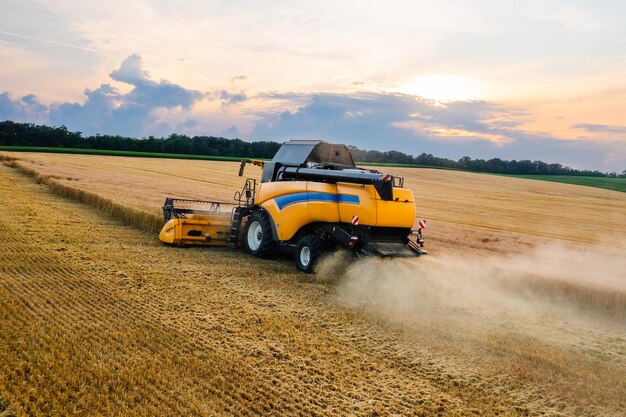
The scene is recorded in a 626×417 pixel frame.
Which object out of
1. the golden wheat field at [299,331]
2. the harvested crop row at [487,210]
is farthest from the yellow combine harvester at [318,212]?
the harvested crop row at [487,210]

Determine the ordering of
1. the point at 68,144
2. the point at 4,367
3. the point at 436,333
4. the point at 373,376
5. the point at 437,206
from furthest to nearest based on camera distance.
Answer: the point at 68,144 → the point at 437,206 → the point at 436,333 → the point at 373,376 → the point at 4,367

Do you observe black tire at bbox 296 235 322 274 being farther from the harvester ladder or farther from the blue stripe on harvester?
the harvester ladder

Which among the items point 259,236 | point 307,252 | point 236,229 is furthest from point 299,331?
point 236,229

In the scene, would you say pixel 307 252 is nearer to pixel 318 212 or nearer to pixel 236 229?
pixel 318 212

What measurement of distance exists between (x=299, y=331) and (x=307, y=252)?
11.9 feet

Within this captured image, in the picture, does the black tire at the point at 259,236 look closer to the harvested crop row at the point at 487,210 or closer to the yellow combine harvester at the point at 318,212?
the yellow combine harvester at the point at 318,212

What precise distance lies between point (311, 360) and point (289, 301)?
98.9 inches

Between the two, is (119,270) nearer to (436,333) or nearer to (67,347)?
(67,347)

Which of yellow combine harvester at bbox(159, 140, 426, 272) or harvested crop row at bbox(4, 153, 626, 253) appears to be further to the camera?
harvested crop row at bbox(4, 153, 626, 253)

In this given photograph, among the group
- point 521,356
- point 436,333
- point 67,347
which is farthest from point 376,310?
point 67,347

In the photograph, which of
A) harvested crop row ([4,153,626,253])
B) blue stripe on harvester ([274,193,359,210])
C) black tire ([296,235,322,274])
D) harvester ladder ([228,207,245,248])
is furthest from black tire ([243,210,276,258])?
harvested crop row ([4,153,626,253])

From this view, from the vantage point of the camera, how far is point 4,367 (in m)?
5.50

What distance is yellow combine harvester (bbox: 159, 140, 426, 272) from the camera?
10.3 metres

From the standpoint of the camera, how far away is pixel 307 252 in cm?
1091
